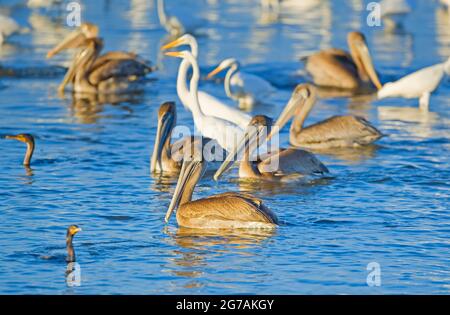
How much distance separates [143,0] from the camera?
1003 inches

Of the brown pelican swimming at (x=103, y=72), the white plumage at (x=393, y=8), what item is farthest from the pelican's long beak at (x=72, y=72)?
the white plumage at (x=393, y=8)

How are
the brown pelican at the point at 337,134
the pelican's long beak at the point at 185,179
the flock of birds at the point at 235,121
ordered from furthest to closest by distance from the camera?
the brown pelican at the point at 337,134
the pelican's long beak at the point at 185,179
the flock of birds at the point at 235,121

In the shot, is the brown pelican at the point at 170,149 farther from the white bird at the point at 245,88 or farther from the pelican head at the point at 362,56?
the pelican head at the point at 362,56

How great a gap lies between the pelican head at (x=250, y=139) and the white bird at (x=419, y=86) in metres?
4.18

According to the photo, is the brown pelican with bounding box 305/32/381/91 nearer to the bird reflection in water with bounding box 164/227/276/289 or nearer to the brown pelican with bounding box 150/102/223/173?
the brown pelican with bounding box 150/102/223/173

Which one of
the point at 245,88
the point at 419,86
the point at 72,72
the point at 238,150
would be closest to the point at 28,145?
the point at 238,150

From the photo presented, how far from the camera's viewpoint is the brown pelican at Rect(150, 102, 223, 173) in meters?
10.2

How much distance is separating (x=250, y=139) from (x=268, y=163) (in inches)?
11.3

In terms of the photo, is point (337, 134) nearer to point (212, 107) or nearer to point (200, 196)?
point (212, 107)

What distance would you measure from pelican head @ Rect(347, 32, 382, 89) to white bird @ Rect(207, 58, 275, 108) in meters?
1.98

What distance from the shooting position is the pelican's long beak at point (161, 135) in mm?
10297

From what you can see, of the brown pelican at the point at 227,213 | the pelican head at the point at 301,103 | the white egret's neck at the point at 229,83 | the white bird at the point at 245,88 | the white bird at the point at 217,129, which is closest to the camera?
the brown pelican at the point at 227,213

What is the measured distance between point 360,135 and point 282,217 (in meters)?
3.30
